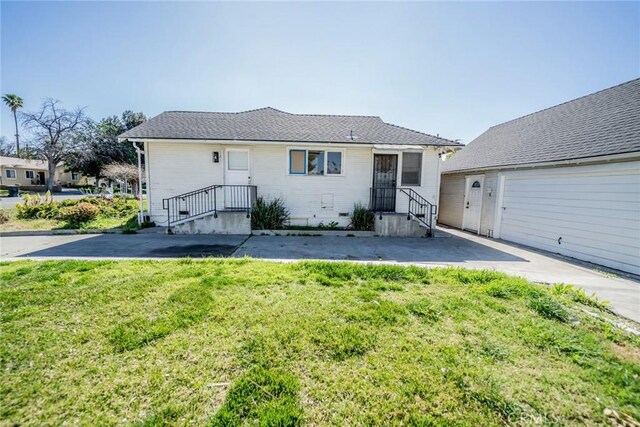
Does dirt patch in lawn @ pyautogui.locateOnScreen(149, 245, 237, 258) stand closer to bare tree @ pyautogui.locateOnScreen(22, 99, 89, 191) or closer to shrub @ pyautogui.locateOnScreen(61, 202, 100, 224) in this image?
shrub @ pyautogui.locateOnScreen(61, 202, 100, 224)

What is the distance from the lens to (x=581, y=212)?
699 centimetres

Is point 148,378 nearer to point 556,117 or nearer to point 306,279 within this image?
point 306,279

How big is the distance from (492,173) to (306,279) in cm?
940

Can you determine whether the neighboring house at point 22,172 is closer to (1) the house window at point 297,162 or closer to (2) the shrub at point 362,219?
(1) the house window at point 297,162

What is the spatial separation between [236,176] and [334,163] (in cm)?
393

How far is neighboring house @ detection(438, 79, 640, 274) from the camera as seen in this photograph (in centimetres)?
611

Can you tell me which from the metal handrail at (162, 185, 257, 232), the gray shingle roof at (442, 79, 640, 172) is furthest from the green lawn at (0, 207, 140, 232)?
the gray shingle roof at (442, 79, 640, 172)

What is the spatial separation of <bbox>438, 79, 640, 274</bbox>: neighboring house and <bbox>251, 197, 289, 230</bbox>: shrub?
822 centimetres

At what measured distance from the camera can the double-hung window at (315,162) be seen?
1017 cm

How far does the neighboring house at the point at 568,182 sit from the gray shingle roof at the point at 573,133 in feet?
0.12

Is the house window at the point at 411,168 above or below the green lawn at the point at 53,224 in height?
above

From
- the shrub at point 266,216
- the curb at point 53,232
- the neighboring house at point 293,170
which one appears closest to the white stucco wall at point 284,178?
the neighboring house at point 293,170

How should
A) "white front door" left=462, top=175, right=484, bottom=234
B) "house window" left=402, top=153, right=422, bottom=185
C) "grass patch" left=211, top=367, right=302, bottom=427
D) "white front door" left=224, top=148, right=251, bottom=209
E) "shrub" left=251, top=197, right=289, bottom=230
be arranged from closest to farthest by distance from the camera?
"grass patch" left=211, top=367, right=302, bottom=427
"shrub" left=251, top=197, right=289, bottom=230
"white front door" left=224, top=148, right=251, bottom=209
"house window" left=402, top=153, right=422, bottom=185
"white front door" left=462, top=175, right=484, bottom=234

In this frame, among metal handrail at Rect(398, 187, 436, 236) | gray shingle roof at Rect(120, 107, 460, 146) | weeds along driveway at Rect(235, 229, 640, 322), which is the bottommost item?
weeds along driveway at Rect(235, 229, 640, 322)
